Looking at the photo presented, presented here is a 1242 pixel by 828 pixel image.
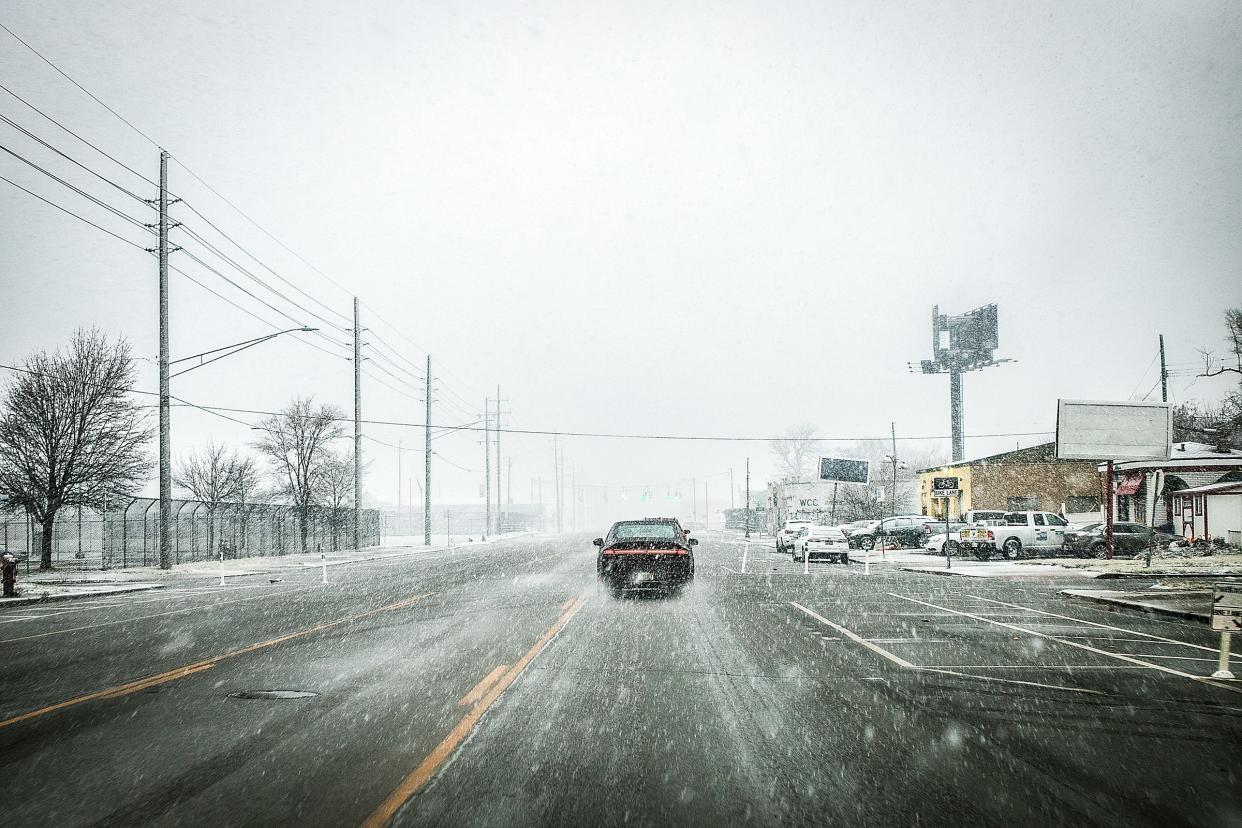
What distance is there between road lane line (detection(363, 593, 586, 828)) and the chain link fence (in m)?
29.9

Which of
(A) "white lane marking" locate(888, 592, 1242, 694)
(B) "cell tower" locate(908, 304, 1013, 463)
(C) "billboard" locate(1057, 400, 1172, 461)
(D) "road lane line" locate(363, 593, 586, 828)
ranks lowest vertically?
(A) "white lane marking" locate(888, 592, 1242, 694)

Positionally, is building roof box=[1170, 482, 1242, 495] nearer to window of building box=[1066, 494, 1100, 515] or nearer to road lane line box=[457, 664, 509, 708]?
window of building box=[1066, 494, 1100, 515]

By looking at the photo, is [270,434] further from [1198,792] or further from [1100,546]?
[1198,792]

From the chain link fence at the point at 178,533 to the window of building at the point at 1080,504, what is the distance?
4267 cm

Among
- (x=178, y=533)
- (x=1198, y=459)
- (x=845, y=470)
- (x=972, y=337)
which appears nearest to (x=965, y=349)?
(x=972, y=337)

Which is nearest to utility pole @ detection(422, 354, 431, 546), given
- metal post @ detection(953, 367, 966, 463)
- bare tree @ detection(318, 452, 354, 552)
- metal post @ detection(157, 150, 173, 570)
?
bare tree @ detection(318, 452, 354, 552)

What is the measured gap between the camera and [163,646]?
11852 mm

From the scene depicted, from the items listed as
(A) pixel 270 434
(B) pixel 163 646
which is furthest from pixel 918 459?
(B) pixel 163 646

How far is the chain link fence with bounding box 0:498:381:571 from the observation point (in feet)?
121

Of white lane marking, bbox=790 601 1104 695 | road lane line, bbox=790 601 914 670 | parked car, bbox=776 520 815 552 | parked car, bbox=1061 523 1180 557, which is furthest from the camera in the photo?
parked car, bbox=776 520 815 552

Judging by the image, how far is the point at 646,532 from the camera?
1988 cm

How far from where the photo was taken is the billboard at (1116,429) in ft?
104

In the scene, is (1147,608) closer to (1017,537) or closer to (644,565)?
(644,565)

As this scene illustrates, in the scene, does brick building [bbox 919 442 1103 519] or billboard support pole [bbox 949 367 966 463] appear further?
billboard support pole [bbox 949 367 966 463]
